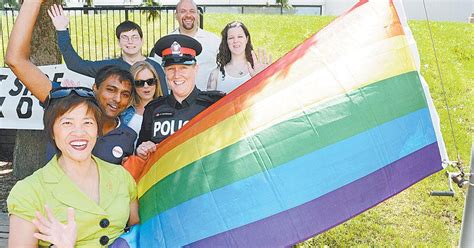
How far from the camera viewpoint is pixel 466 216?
2.86 m

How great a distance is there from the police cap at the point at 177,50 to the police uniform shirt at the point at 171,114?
22cm

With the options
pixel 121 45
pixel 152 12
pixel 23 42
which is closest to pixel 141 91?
pixel 121 45

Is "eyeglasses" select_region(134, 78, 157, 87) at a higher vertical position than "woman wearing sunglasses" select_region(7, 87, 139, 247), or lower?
higher

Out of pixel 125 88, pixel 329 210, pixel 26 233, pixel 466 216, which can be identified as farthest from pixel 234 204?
pixel 125 88

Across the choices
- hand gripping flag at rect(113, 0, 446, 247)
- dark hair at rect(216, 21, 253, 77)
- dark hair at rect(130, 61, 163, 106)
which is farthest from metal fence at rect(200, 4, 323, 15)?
hand gripping flag at rect(113, 0, 446, 247)

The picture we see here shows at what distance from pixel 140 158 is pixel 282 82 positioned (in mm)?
1078

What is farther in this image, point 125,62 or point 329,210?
point 125,62

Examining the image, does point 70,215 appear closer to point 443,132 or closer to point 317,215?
point 317,215

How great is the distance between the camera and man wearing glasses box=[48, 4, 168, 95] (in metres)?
4.55

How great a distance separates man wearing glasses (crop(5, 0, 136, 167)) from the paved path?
167 cm

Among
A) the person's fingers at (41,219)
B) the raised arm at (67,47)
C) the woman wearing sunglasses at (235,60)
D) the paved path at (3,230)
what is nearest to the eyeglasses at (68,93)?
the person's fingers at (41,219)

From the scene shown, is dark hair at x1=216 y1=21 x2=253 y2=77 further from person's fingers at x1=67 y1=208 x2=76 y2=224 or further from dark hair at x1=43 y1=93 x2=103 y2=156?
person's fingers at x1=67 y1=208 x2=76 y2=224

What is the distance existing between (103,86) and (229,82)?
3.98 ft

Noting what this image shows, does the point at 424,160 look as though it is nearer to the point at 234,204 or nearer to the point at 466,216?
the point at 466,216
